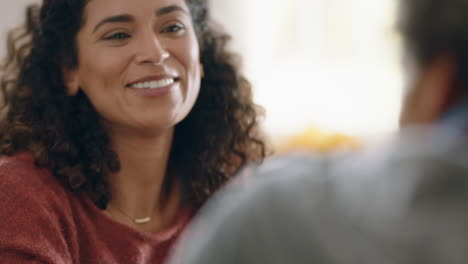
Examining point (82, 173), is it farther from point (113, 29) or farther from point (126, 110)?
point (113, 29)

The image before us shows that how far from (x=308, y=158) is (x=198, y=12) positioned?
0.97 metres

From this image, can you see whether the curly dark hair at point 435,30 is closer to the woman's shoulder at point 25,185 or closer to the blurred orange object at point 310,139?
the woman's shoulder at point 25,185

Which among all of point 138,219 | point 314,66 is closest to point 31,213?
point 138,219

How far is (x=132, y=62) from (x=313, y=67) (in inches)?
103

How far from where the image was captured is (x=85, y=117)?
1.31 metres

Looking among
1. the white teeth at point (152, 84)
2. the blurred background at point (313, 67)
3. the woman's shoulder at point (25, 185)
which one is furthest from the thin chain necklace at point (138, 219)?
the blurred background at point (313, 67)

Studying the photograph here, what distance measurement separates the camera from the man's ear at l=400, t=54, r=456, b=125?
0.46 metres

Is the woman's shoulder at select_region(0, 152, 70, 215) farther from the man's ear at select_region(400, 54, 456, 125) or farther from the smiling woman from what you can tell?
the man's ear at select_region(400, 54, 456, 125)

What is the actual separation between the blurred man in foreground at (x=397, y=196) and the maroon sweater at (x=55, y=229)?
628 mm

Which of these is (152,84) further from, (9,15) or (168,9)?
(9,15)

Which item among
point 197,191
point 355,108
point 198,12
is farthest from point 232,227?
point 355,108

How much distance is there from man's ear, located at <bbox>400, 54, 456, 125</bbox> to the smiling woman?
0.80 meters

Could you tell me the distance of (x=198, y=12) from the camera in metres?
1.42

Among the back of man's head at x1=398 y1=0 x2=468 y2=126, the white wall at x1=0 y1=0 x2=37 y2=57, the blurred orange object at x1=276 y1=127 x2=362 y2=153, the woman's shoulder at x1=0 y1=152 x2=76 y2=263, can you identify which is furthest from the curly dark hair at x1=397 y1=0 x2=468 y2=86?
the blurred orange object at x1=276 y1=127 x2=362 y2=153
